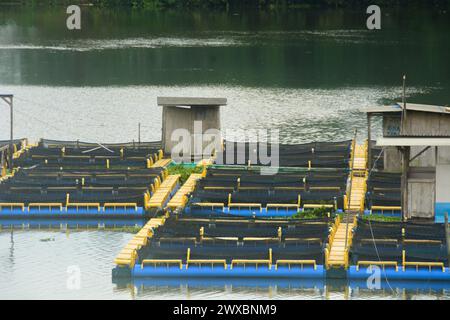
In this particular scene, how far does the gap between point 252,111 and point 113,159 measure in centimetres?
2271

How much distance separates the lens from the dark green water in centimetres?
4394

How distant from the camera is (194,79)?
9031cm

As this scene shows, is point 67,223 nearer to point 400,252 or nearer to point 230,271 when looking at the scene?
point 230,271

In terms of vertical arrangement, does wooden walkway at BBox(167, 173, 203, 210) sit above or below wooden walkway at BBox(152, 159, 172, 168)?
below

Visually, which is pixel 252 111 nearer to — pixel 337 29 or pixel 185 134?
pixel 185 134

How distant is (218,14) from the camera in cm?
14075

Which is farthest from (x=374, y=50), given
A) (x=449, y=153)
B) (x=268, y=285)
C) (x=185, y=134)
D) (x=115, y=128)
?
(x=268, y=285)

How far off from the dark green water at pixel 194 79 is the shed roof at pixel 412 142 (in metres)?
5.41

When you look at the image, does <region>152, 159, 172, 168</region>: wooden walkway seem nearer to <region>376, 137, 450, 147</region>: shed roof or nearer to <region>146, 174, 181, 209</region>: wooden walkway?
<region>146, 174, 181, 209</region>: wooden walkway

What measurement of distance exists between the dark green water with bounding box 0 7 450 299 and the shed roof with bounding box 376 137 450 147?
5410mm

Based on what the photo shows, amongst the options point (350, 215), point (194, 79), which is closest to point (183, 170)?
point (350, 215)

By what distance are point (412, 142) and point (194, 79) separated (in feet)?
157

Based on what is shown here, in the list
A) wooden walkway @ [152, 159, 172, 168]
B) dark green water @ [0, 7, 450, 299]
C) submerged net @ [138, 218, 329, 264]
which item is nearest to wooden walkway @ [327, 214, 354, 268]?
submerged net @ [138, 218, 329, 264]

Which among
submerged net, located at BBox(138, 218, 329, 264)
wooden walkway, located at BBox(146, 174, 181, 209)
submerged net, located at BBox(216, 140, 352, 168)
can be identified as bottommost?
submerged net, located at BBox(138, 218, 329, 264)
